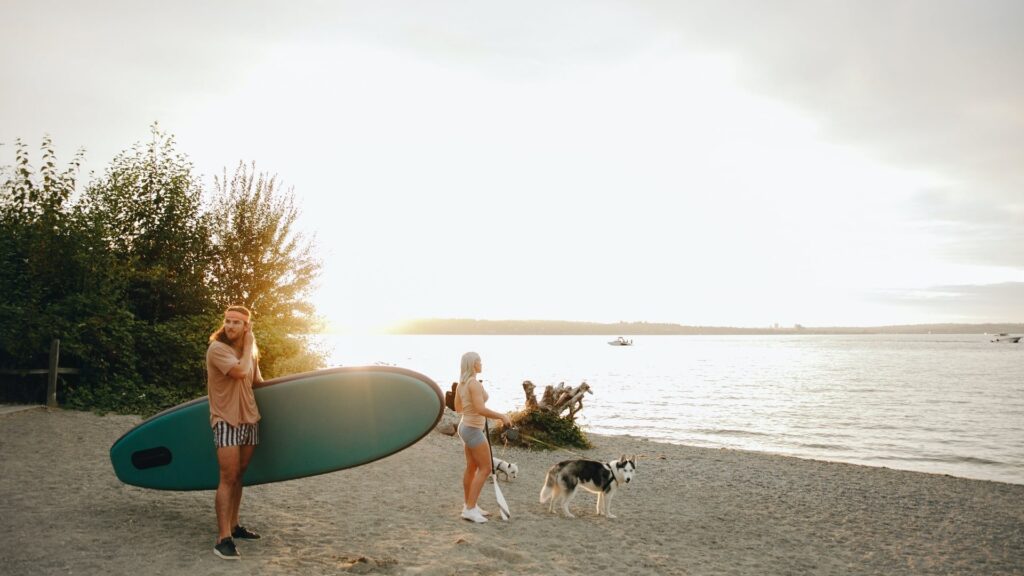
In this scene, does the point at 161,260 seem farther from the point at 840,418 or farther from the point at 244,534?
the point at 840,418

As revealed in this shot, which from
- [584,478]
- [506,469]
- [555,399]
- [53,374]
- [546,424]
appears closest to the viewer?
[584,478]

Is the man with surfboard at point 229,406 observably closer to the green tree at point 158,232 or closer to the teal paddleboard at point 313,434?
the teal paddleboard at point 313,434

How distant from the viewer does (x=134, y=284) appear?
49.6 ft

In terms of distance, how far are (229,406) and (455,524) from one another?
2.91m

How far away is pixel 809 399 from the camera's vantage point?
109ft

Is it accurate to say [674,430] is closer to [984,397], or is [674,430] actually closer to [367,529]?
[367,529]

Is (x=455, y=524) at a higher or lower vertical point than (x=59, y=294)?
lower

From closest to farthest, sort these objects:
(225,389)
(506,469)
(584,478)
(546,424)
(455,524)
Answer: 1. (225,389)
2. (455,524)
3. (584,478)
4. (506,469)
5. (546,424)

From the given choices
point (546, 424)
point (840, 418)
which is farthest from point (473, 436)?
point (840, 418)

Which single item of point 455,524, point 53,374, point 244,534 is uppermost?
point 53,374

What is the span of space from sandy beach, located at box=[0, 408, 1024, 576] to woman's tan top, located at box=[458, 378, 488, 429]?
1075mm

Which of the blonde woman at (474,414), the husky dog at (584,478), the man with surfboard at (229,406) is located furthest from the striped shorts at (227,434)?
the husky dog at (584,478)

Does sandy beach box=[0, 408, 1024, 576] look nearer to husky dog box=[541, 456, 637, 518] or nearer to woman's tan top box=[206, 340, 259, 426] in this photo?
husky dog box=[541, 456, 637, 518]

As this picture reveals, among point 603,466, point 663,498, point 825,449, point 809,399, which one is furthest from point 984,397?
point 603,466
